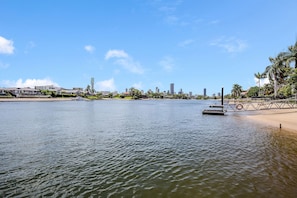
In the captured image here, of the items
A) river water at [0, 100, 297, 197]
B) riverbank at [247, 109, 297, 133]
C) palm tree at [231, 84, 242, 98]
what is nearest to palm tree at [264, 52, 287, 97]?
riverbank at [247, 109, 297, 133]

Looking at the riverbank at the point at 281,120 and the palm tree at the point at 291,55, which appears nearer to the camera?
the riverbank at the point at 281,120

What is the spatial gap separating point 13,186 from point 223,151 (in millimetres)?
11615

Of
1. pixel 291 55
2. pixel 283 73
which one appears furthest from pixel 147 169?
pixel 283 73

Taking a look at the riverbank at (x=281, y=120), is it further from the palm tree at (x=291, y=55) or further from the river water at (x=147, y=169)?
the palm tree at (x=291, y=55)

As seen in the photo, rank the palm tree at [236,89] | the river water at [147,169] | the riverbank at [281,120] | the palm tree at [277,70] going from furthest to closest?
the palm tree at [236,89], the palm tree at [277,70], the riverbank at [281,120], the river water at [147,169]

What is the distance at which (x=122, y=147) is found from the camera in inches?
524

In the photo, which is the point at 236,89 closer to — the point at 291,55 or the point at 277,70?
the point at 277,70

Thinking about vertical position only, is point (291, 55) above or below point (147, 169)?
above

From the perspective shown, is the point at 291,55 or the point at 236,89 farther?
the point at 236,89

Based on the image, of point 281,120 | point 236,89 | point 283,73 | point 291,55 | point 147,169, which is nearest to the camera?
point 147,169

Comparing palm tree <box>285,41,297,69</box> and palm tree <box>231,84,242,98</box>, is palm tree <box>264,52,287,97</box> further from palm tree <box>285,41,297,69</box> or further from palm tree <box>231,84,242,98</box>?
palm tree <box>231,84,242,98</box>

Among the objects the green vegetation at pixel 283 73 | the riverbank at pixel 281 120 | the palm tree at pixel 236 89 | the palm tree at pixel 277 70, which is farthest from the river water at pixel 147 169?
the palm tree at pixel 236 89

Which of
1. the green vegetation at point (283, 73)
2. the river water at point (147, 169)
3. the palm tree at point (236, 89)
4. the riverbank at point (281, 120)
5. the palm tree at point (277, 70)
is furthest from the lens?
the palm tree at point (236, 89)

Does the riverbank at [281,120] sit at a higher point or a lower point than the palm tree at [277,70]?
lower
